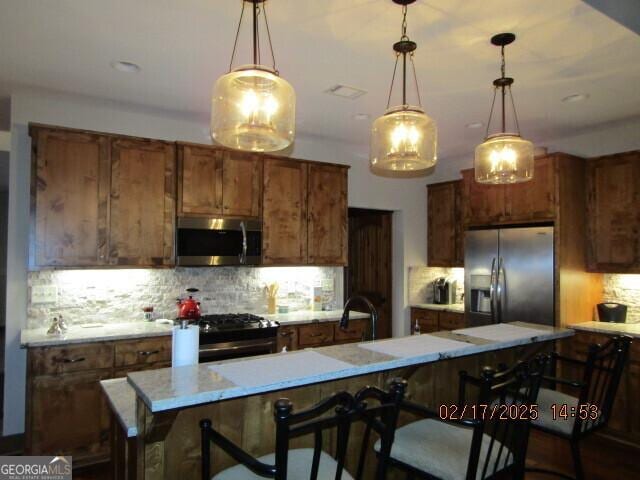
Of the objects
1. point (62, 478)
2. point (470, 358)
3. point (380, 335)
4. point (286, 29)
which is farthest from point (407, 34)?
point (380, 335)

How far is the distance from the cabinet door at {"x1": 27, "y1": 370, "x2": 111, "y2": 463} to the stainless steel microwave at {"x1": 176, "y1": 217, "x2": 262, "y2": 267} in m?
1.14

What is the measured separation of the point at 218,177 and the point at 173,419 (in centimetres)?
275

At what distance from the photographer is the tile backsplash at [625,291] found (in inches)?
157

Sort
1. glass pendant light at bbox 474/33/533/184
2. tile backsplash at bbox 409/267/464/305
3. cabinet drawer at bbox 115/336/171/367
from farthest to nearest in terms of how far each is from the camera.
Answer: tile backsplash at bbox 409/267/464/305 → cabinet drawer at bbox 115/336/171/367 → glass pendant light at bbox 474/33/533/184

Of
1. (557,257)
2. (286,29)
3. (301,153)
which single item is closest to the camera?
(286,29)

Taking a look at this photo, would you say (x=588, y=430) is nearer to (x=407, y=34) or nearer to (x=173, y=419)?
(x=173, y=419)

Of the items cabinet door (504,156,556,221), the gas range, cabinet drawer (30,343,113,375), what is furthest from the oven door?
cabinet door (504,156,556,221)

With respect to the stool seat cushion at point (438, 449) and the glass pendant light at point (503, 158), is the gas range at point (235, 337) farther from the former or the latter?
the glass pendant light at point (503, 158)

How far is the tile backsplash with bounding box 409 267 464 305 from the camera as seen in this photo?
5.45 m

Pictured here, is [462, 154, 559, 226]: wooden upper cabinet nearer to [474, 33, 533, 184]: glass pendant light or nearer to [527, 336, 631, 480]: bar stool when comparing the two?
[474, 33, 533, 184]: glass pendant light

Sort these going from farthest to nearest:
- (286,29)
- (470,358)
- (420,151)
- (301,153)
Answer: (301,153)
(470,358)
(286,29)
(420,151)

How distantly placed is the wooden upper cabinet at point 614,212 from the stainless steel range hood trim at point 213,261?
3.17m

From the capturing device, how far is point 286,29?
2.37 meters

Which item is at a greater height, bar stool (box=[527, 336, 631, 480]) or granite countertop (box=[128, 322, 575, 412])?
granite countertop (box=[128, 322, 575, 412])
